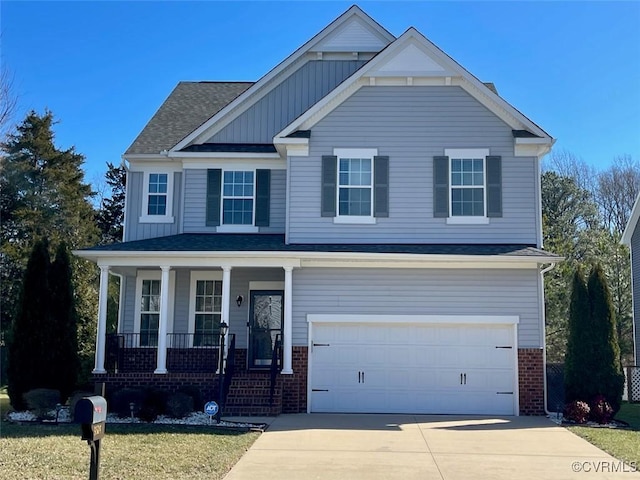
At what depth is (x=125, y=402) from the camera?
12750 mm

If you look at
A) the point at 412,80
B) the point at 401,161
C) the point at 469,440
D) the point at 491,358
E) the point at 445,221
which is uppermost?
the point at 412,80

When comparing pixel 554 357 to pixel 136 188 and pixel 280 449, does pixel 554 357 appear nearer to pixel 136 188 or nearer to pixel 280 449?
pixel 136 188

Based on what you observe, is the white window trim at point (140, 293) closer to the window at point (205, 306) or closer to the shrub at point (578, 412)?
the window at point (205, 306)

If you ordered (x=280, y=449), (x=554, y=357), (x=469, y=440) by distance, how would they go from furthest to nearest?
(x=554, y=357) → (x=469, y=440) → (x=280, y=449)

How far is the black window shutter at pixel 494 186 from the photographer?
15.1 meters

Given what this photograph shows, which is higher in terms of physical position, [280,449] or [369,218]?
[369,218]

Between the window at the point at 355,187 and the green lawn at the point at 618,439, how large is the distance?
6.45m

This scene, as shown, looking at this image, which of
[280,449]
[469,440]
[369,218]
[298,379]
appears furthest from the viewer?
[369,218]

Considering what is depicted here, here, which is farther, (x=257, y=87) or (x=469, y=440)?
(x=257, y=87)

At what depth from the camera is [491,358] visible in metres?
Result: 14.5

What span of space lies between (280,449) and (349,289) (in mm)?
5370

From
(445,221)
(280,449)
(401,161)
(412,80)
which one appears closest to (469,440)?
(280,449)

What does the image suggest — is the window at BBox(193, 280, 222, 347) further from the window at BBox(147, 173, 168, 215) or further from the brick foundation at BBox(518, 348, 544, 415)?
the brick foundation at BBox(518, 348, 544, 415)

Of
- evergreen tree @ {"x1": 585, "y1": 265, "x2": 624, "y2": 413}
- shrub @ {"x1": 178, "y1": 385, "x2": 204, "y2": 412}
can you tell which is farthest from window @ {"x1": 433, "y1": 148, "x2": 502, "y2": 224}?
shrub @ {"x1": 178, "y1": 385, "x2": 204, "y2": 412}
